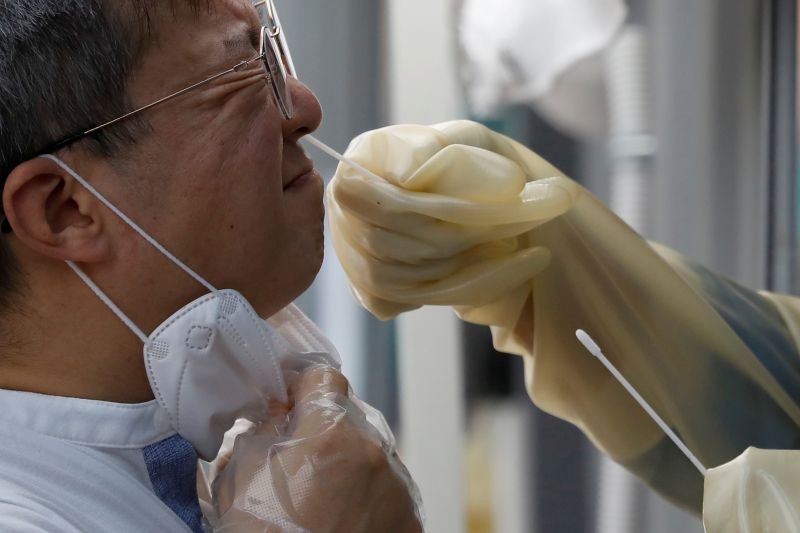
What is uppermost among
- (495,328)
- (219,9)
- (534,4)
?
(219,9)

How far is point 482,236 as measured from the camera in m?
1.12

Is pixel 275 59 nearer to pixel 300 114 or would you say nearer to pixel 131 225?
pixel 300 114

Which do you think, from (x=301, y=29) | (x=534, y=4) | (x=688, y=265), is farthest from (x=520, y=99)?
(x=688, y=265)

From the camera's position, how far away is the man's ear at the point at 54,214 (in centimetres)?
93

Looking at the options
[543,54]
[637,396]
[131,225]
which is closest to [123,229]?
[131,225]

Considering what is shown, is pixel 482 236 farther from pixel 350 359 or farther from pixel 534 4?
pixel 350 359

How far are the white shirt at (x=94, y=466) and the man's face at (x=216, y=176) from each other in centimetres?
15

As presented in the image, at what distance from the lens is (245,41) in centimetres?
103

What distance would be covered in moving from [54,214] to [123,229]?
0.07 meters

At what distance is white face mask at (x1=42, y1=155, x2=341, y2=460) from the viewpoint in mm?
976

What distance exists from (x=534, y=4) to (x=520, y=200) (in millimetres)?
1014

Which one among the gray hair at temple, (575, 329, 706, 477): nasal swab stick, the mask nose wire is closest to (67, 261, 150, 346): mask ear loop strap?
the mask nose wire

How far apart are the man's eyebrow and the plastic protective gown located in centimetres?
18

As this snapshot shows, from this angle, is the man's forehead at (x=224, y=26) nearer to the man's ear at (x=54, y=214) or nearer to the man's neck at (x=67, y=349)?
the man's ear at (x=54, y=214)
